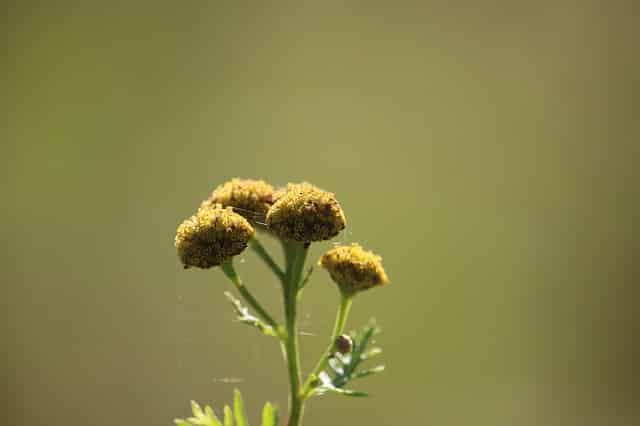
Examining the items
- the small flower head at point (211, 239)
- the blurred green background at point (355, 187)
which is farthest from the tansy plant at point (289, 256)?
the blurred green background at point (355, 187)

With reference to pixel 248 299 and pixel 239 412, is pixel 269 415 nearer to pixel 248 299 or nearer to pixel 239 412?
pixel 239 412

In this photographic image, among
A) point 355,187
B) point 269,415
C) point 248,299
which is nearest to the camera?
point 269,415

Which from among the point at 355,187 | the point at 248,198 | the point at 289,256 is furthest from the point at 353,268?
the point at 355,187

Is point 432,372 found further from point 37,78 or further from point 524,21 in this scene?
point 37,78

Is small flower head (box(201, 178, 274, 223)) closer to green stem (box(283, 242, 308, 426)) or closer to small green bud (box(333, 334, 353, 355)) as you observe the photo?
green stem (box(283, 242, 308, 426))

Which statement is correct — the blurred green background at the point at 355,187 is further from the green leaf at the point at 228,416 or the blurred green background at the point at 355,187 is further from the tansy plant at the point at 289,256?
the green leaf at the point at 228,416

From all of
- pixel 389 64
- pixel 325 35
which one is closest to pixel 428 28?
pixel 389 64

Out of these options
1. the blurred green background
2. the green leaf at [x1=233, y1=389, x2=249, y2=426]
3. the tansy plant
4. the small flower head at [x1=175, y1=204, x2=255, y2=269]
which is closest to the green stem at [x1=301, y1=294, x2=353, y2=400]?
the tansy plant
